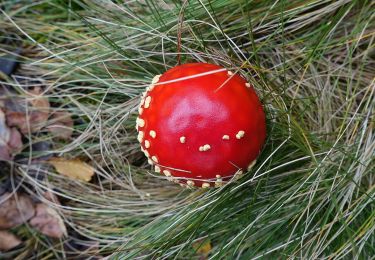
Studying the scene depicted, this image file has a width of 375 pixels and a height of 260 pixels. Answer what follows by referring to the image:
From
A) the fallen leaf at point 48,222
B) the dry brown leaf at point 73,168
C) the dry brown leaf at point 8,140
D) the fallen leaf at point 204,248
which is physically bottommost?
the fallen leaf at point 204,248

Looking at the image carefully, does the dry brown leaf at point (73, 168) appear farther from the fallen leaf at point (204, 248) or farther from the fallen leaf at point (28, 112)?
the fallen leaf at point (204, 248)

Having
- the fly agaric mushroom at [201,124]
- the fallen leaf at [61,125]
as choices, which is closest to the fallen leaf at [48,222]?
→ the fallen leaf at [61,125]

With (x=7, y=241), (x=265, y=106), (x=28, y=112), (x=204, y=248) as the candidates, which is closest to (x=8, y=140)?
(x=28, y=112)

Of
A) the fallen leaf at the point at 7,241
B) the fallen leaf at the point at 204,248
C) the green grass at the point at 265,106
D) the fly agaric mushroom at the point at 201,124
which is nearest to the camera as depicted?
the fly agaric mushroom at the point at 201,124

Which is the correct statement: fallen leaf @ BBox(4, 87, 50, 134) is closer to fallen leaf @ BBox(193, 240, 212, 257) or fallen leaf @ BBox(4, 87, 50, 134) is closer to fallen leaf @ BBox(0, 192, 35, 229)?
fallen leaf @ BBox(0, 192, 35, 229)

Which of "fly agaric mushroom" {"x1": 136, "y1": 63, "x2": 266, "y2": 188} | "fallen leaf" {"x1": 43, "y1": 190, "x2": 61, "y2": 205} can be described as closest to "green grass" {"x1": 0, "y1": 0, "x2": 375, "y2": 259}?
"fallen leaf" {"x1": 43, "y1": 190, "x2": 61, "y2": 205}

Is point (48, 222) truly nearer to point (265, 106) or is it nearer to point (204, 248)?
point (204, 248)
